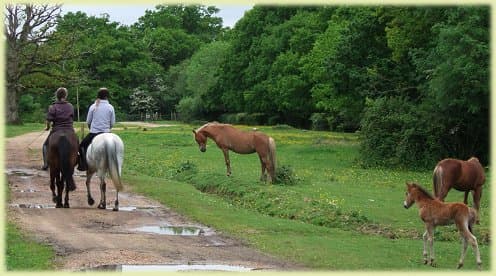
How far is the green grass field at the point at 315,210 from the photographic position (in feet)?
41.3

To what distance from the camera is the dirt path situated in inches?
443

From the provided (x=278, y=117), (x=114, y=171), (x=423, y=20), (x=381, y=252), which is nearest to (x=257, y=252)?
(x=381, y=252)

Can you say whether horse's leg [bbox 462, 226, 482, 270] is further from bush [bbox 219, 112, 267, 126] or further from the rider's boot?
bush [bbox 219, 112, 267, 126]

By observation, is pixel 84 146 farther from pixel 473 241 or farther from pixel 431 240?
pixel 473 241

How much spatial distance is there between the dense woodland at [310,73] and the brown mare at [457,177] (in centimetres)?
1110

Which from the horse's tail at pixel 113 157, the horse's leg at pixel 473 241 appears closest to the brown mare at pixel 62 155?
the horse's tail at pixel 113 157

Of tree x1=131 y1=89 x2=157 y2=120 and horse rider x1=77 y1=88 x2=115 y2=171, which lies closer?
horse rider x1=77 y1=88 x2=115 y2=171

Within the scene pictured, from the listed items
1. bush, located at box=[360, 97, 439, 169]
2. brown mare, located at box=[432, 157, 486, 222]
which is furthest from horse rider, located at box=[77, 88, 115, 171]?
bush, located at box=[360, 97, 439, 169]

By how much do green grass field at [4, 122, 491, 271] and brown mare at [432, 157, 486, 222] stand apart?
0.85m

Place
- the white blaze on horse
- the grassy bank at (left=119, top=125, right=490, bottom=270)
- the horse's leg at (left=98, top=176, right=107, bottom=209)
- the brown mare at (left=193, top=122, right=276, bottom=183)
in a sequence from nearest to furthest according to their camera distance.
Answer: the grassy bank at (left=119, top=125, right=490, bottom=270)
the white blaze on horse
the horse's leg at (left=98, top=176, right=107, bottom=209)
the brown mare at (left=193, top=122, right=276, bottom=183)

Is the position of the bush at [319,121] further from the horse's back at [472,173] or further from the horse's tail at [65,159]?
the horse's tail at [65,159]

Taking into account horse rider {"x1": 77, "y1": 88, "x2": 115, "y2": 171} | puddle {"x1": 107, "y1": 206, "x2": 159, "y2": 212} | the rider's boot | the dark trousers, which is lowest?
puddle {"x1": 107, "y1": 206, "x2": 159, "y2": 212}

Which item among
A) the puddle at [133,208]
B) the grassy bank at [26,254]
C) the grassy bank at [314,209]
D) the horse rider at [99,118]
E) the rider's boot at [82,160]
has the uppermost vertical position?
the horse rider at [99,118]

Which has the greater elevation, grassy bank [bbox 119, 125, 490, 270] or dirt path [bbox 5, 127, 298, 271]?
dirt path [bbox 5, 127, 298, 271]
